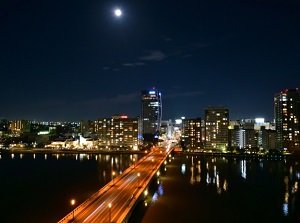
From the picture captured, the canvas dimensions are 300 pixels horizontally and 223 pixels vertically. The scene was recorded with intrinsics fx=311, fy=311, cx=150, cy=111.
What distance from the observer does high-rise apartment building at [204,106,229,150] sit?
54031 mm

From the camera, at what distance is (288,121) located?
49.4m

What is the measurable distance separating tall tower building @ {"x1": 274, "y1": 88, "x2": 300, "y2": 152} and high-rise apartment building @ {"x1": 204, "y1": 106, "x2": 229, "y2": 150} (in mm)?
8384

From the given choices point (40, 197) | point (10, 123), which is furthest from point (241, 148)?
point (10, 123)

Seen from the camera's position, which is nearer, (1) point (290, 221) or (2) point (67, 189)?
(1) point (290, 221)

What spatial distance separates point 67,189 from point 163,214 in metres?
9.49

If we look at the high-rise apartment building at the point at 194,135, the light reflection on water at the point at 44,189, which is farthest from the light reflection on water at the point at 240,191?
the high-rise apartment building at the point at 194,135

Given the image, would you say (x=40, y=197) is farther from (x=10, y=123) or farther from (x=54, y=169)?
(x=10, y=123)

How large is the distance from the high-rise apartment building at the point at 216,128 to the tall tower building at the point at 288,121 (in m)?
8.38

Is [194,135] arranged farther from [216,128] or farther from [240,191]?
[240,191]

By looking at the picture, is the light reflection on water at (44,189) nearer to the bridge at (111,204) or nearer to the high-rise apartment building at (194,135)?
the bridge at (111,204)

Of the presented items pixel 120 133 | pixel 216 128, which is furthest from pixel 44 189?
pixel 120 133

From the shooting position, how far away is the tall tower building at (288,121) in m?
48.0

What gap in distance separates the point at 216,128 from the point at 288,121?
11658 mm

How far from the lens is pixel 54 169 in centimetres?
3356
